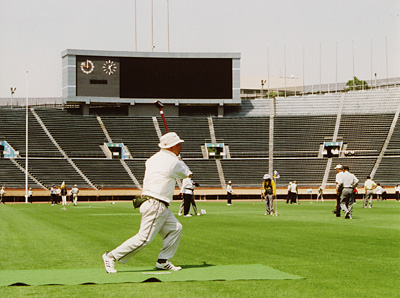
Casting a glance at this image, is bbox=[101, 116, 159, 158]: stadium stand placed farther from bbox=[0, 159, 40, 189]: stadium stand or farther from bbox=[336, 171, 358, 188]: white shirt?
bbox=[336, 171, 358, 188]: white shirt

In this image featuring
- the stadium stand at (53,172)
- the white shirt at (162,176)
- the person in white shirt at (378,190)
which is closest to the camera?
the white shirt at (162,176)

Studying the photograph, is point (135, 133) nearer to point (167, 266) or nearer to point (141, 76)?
point (141, 76)

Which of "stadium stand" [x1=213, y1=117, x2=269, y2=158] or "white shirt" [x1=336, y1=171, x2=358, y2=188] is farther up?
"stadium stand" [x1=213, y1=117, x2=269, y2=158]

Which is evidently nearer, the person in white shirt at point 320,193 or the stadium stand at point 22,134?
the person in white shirt at point 320,193

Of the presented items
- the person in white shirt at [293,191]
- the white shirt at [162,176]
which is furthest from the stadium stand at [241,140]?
the white shirt at [162,176]

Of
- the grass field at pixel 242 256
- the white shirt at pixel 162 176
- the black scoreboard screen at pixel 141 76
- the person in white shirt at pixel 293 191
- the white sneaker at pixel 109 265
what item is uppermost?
the black scoreboard screen at pixel 141 76

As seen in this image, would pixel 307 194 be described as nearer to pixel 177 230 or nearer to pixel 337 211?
pixel 337 211

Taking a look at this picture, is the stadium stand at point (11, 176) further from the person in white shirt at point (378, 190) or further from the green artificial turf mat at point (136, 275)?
the green artificial turf mat at point (136, 275)

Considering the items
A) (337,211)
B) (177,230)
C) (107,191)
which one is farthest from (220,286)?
(107,191)

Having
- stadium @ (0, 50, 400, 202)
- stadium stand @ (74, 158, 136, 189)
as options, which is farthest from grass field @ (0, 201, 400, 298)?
stadium @ (0, 50, 400, 202)

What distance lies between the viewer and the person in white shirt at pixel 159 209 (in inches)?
438

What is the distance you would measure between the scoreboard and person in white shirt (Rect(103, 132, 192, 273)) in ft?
242

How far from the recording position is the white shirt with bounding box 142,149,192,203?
1127 centimetres

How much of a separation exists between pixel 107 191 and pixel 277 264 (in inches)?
2303
